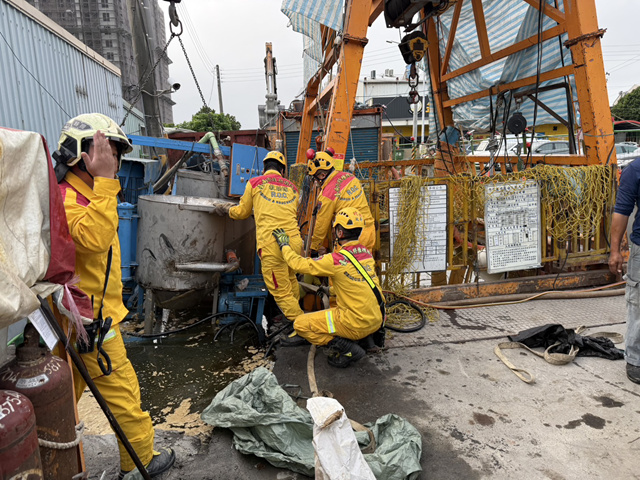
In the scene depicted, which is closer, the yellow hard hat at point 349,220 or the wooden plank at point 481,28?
the yellow hard hat at point 349,220

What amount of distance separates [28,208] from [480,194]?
4670 millimetres

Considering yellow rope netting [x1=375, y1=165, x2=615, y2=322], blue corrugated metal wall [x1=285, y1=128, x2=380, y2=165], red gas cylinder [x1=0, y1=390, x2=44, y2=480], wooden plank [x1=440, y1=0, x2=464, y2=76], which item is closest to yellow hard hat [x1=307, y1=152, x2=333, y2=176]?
yellow rope netting [x1=375, y1=165, x2=615, y2=322]

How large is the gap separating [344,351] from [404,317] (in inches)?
53.2

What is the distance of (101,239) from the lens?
201 cm

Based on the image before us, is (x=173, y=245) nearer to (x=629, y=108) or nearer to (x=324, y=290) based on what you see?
(x=324, y=290)

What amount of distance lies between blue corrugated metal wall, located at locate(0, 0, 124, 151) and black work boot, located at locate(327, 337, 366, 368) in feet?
22.6

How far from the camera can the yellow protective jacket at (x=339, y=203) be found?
455 cm

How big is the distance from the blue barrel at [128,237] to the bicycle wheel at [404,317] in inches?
127

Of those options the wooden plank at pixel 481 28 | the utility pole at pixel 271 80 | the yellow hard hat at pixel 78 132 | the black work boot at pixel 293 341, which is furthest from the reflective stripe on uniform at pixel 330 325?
the utility pole at pixel 271 80

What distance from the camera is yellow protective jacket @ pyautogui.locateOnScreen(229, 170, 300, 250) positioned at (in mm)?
4523

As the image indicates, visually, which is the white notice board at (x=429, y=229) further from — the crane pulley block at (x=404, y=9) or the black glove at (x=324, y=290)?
the crane pulley block at (x=404, y=9)

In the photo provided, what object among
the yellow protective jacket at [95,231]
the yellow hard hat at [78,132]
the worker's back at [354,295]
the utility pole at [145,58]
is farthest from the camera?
the utility pole at [145,58]

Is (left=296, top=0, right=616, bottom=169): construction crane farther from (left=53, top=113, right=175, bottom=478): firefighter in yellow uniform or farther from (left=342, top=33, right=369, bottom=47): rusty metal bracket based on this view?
(left=53, top=113, right=175, bottom=478): firefighter in yellow uniform

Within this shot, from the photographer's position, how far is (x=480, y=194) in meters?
4.94
